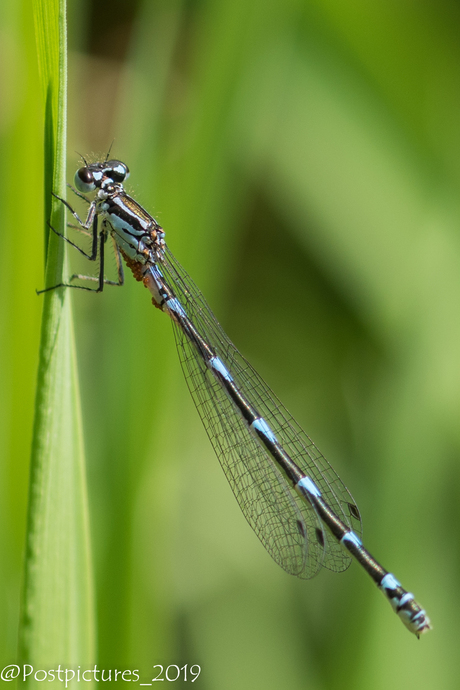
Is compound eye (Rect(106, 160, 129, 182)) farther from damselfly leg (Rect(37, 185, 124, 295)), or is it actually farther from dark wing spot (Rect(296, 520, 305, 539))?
dark wing spot (Rect(296, 520, 305, 539))

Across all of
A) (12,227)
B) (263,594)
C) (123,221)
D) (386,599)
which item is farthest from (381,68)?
(263,594)

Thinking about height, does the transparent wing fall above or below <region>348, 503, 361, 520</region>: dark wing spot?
above

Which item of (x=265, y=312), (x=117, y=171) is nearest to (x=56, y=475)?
(x=117, y=171)

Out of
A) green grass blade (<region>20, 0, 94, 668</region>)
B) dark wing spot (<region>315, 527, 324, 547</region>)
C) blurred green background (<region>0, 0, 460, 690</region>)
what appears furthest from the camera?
dark wing spot (<region>315, 527, 324, 547</region>)

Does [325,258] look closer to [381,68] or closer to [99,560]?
[381,68]

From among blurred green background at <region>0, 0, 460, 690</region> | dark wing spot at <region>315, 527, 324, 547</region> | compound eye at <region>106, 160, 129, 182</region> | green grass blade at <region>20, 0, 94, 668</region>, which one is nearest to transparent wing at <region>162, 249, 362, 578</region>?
dark wing spot at <region>315, 527, 324, 547</region>

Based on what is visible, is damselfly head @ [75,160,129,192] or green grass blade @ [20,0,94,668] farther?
damselfly head @ [75,160,129,192]

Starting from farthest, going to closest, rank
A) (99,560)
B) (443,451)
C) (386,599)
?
(443,451) < (386,599) < (99,560)
